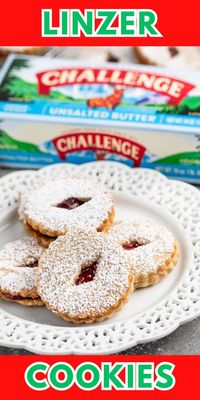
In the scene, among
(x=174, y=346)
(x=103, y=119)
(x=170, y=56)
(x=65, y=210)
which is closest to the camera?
(x=174, y=346)

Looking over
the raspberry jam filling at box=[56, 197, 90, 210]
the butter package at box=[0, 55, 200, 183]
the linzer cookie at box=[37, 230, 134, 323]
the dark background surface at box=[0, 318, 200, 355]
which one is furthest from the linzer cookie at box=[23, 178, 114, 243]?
the dark background surface at box=[0, 318, 200, 355]

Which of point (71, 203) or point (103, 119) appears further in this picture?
point (103, 119)

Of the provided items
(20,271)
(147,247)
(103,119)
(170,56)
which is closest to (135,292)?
(147,247)

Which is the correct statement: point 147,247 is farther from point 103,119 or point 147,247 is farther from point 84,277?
point 103,119

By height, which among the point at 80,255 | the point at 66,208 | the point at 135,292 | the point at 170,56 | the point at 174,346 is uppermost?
the point at 170,56

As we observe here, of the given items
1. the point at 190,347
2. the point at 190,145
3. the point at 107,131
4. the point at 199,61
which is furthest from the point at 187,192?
the point at 199,61

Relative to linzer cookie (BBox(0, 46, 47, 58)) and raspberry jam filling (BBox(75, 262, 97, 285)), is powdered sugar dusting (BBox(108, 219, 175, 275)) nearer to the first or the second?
raspberry jam filling (BBox(75, 262, 97, 285))

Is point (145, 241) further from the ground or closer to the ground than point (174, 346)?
further from the ground
